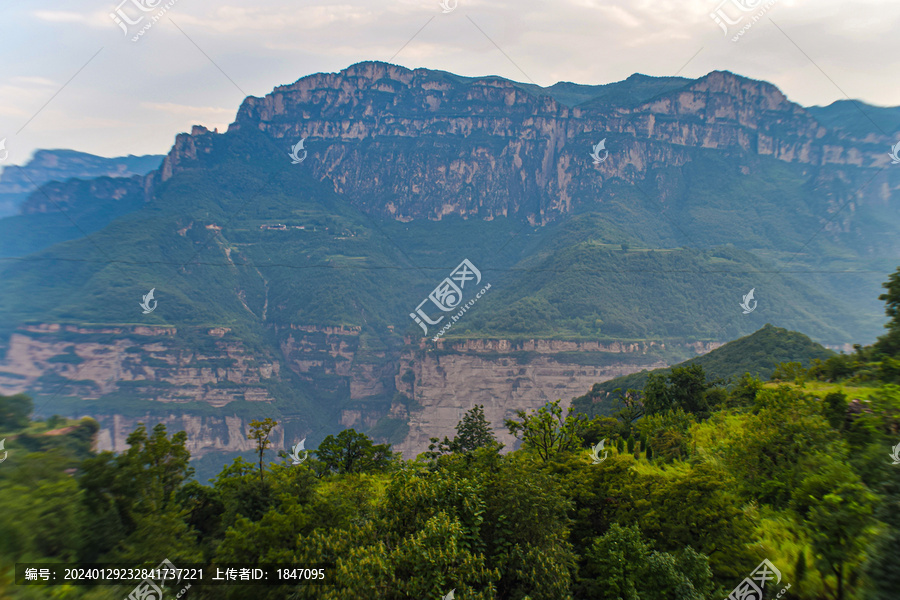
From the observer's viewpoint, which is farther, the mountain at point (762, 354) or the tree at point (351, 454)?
the mountain at point (762, 354)

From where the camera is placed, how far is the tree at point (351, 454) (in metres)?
36.5

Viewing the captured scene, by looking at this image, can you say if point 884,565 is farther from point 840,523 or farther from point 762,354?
point 762,354

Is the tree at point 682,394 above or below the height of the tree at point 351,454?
above

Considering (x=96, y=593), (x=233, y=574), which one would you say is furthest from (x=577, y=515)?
(x=96, y=593)

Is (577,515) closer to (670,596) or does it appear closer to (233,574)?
(670,596)

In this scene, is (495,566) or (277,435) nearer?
(495,566)

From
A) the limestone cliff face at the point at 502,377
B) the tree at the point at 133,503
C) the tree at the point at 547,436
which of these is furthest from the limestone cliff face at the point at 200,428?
the tree at the point at 133,503

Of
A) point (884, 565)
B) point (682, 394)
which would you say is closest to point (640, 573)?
point (884, 565)

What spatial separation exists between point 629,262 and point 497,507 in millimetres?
179514

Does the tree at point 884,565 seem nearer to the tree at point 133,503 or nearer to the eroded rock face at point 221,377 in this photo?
the tree at point 133,503

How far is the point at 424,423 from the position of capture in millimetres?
171625

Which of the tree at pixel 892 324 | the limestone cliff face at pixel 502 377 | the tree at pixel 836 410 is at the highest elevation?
the tree at pixel 892 324

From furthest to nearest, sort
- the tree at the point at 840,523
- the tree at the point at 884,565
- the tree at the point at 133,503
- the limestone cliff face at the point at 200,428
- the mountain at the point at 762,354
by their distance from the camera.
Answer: the limestone cliff face at the point at 200,428, the mountain at the point at 762,354, the tree at the point at 133,503, the tree at the point at 840,523, the tree at the point at 884,565
